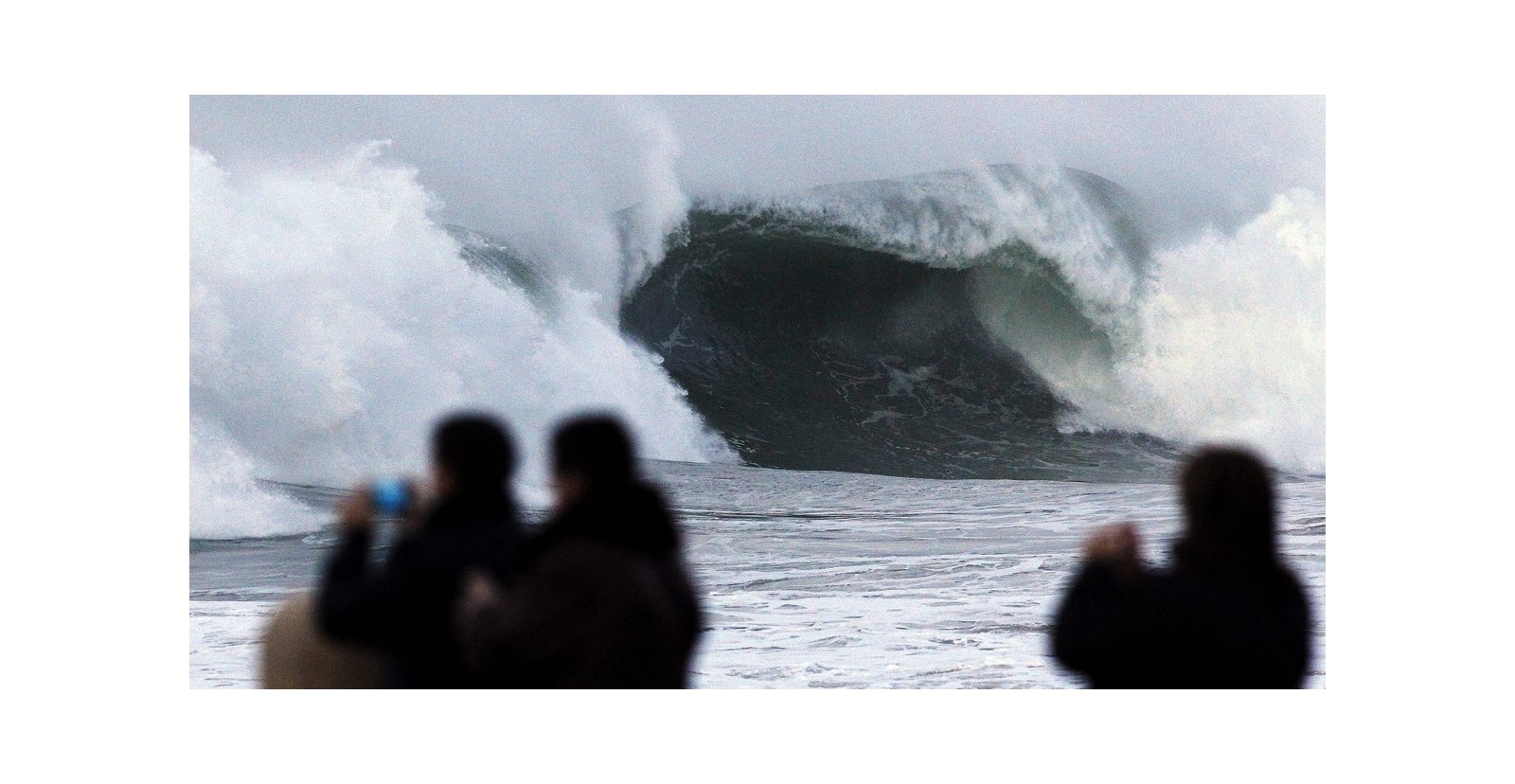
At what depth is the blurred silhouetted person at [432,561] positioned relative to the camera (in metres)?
2.14

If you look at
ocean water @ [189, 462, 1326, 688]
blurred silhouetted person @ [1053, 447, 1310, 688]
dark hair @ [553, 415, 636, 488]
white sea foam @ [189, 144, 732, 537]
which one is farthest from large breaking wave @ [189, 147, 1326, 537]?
blurred silhouetted person @ [1053, 447, 1310, 688]

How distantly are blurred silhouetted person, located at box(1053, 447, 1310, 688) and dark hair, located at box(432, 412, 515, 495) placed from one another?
101 centimetres

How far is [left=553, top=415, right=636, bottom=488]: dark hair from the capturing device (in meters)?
2.35

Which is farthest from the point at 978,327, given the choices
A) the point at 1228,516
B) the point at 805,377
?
the point at 1228,516

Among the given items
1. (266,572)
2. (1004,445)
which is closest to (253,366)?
(266,572)

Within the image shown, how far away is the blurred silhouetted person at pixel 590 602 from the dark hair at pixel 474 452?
0.12 metres

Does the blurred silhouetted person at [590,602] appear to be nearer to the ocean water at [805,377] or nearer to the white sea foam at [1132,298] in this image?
the ocean water at [805,377]

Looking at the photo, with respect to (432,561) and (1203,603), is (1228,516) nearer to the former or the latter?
(1203,603)

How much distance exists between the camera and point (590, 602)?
2.18 metres

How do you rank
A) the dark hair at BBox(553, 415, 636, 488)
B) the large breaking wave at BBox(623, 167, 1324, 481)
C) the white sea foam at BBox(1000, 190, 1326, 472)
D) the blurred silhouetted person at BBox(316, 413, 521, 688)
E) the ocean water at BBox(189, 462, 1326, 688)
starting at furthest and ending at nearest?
the large breaking wave at BBox(623, 167, 1324, 481) → the white sea foam at BBox(1000, 190, 1326, 472) → the ocean water at BBox(189, 462, 1326, 688) → the dark hair at BBox(553, 415, 636, 488) → the blurred silhouetted person at BBox(316, 413, 521, 688)

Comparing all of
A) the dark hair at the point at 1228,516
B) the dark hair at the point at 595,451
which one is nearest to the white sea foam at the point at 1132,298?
the dark hair at the point at 1228,516

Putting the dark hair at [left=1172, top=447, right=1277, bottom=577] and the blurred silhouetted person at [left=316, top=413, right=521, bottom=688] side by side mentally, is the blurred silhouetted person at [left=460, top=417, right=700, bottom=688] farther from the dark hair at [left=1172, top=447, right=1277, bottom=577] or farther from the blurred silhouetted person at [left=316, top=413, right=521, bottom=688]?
the dark hair at [left=1172, top=447, right=1277, bottom=577]
